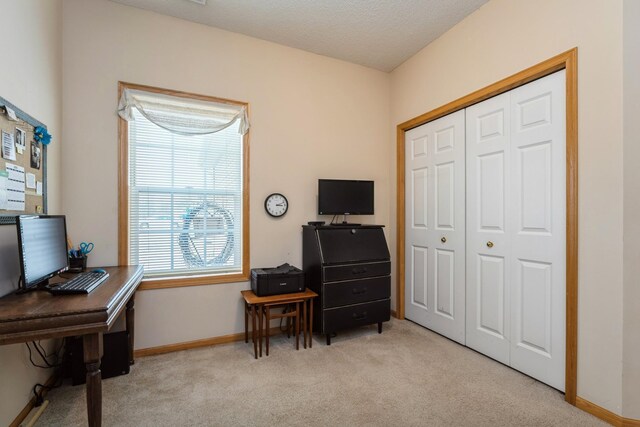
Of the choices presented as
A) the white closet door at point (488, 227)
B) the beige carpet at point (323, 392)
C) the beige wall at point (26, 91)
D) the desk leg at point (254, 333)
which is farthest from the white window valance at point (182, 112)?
the white closet door at point (488, 227)

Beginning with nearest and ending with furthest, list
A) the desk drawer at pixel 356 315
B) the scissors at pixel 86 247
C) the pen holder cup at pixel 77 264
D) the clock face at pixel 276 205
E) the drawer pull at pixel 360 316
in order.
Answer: the pen holder cup at pixel 77 264, the scissors at pixel 86 247, the desk drawer at pixel 356 315, the drawer pull at pixel 360 316, the clock face at pixel 276 205

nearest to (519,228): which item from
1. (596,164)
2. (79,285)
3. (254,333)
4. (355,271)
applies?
(596,164)

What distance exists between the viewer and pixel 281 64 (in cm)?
309

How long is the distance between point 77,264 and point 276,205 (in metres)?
1.64

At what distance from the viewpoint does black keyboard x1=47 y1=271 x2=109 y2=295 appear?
1.50 m

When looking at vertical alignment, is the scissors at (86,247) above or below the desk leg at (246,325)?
above

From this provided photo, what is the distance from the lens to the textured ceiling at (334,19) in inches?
98.0

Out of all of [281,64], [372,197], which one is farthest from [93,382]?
[281,64]

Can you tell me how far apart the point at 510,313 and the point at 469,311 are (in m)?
0.38

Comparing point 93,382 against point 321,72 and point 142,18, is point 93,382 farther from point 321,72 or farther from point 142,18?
point 321,72

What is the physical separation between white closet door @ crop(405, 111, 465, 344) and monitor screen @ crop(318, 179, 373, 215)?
1.67 ft

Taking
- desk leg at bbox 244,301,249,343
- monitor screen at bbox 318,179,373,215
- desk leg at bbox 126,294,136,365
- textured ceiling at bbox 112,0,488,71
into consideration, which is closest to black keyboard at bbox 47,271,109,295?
desk leg at bbox 126,294,136,365

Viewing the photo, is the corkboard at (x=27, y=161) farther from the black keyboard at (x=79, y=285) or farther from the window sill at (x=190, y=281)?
the window sill at (x=190, y=281)

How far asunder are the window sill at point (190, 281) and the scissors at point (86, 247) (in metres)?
0.47
